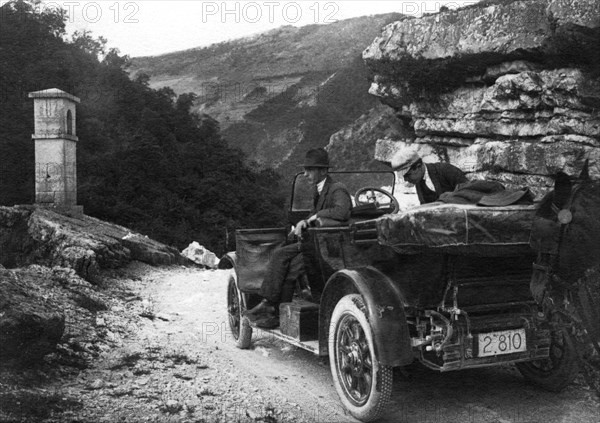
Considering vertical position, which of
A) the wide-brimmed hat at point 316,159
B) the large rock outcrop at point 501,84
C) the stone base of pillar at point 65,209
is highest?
the large rock outcrop at point 501,84

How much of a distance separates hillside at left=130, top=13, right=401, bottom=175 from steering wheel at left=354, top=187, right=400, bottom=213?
4167cm

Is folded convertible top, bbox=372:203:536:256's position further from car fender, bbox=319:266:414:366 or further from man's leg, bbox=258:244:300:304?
man's leg, bbox=258:244:300:304

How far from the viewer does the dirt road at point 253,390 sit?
4.21 metres

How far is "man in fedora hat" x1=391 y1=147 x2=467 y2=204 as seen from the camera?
4.95 metres

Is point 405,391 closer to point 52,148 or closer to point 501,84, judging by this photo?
point 52,148

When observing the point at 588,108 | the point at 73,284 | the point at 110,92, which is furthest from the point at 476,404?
the point at 110,92

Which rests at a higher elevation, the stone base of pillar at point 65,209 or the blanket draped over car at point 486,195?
the blanket draped over car at point 486,195

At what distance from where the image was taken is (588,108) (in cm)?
1658

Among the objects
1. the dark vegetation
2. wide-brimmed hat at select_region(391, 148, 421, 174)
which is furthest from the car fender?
the dark vegetation

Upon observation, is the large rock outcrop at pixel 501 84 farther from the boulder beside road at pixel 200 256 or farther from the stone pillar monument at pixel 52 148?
the stone pillar monument at pixel 52 148

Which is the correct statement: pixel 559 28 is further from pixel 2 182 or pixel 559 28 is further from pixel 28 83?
pixel 28 83

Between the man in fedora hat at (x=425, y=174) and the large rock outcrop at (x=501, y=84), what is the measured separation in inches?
413

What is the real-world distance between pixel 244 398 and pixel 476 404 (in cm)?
181

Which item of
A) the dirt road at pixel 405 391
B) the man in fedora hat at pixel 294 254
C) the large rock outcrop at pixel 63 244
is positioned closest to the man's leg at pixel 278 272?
the man in fedora hat at pixel 294 254
